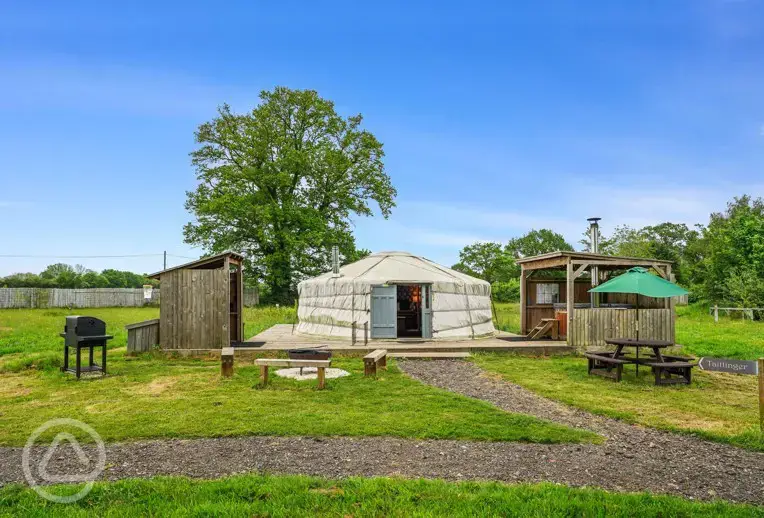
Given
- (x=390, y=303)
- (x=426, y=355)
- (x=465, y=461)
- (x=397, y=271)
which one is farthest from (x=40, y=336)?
(x=465, y=461)

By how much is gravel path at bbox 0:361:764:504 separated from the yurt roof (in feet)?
26.2

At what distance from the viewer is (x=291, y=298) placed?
2617 cm

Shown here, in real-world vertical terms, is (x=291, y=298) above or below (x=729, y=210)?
below

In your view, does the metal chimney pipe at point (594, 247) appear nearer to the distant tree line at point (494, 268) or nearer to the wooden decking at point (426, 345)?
the wooden decking at point (426, 345)

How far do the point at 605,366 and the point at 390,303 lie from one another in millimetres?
5316

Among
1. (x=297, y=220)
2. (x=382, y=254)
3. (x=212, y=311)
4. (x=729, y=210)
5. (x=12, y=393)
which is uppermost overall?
(x=729, y=210)

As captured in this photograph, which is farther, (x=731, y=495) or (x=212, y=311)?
(x=212, y=311)

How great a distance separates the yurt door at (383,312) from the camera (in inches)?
498

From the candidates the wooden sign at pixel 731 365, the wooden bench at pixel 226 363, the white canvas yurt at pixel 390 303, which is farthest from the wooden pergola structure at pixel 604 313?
the wooden bench at pixel 226 363

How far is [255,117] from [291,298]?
945 centimetres

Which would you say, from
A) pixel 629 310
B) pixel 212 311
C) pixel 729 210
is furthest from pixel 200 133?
pixel 729 210

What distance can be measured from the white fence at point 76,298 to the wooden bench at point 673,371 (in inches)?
897

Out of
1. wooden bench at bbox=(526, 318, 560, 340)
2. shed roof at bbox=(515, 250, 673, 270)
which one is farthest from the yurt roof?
shed roof at bbox=(515, 250, 673, 270)

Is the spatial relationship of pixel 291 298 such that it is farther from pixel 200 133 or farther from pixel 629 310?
pixel 629 310
